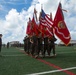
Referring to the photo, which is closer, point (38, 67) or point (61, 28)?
point (38, 67)

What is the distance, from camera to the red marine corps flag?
665 inches

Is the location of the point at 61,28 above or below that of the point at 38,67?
above

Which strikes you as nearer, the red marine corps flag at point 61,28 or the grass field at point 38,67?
the grass field at point 38,67

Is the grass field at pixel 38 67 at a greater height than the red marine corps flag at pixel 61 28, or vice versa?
the red marine corps flag at pixel 61 28

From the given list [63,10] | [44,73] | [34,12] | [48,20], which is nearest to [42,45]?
[48,20]

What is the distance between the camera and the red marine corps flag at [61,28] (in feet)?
55.4

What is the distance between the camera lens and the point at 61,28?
Answer: 56.5 ft

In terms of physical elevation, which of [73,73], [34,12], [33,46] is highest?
[34,12]

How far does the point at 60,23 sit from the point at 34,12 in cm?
835

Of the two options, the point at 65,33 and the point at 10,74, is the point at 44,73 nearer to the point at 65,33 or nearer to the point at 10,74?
the point at 10,74

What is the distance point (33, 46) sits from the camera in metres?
20.0

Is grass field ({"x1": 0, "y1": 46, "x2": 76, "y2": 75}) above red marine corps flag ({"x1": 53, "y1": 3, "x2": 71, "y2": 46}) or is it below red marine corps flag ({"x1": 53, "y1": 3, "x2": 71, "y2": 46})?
below

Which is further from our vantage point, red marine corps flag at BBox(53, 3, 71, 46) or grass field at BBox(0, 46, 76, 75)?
red marine corps flag at BBox(53, 3, 71, 46)

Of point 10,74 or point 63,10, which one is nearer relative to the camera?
point 10,74
